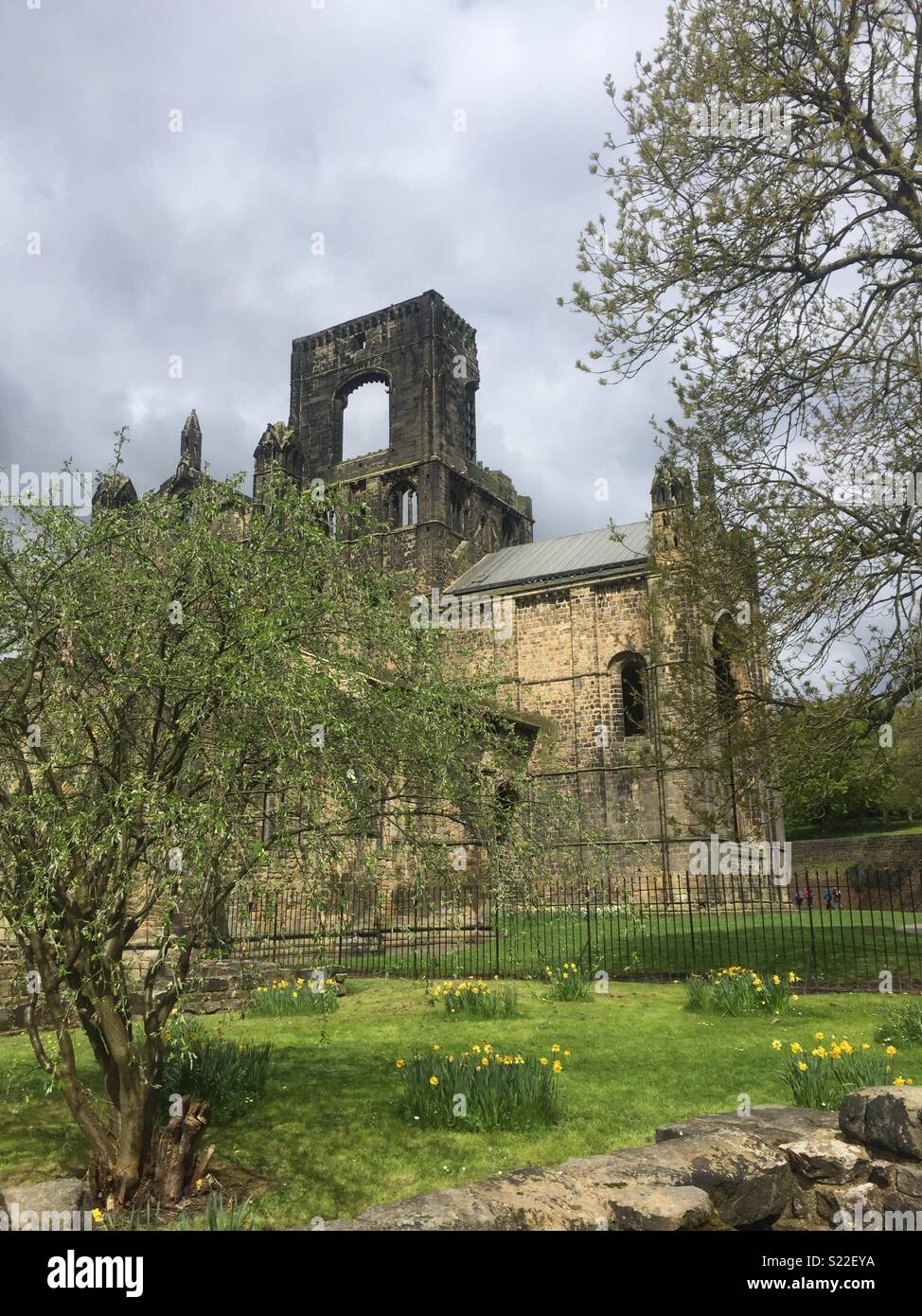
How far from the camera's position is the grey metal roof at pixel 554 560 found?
3219 centimetres

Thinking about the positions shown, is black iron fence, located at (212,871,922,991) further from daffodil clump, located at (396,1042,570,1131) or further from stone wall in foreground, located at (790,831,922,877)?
stone wall in foreground, located at (790,831,922,877)

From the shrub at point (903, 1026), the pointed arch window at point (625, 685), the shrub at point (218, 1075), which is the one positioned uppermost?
the pointed arch window at point (625, 685)

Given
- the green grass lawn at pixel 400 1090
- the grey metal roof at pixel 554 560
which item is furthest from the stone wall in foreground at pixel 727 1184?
the grey metal roof at pixel 554 560

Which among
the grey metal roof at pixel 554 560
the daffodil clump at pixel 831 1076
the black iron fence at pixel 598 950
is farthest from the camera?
the grey metal roof at pixel 554 560

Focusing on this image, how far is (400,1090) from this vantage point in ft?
24.3

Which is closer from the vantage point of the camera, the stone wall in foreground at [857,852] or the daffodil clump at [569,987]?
the daffodil clump at [569,987]

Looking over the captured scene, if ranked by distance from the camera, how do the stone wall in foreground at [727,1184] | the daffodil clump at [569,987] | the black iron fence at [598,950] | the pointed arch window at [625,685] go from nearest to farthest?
the stone wall in foreground at [727,1184], the daffodil clump at [569,987], the black iron fence at [598,950], the pointed arch window at [625,685]

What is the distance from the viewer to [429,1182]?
5508mm

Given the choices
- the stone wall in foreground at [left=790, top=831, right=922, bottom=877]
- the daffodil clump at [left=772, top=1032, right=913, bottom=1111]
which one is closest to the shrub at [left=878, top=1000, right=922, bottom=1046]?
the daffodil clump at [left=772, top=1032, right=913, bottom=1111]

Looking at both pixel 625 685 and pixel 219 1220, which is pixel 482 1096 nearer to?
pixel 219 1220

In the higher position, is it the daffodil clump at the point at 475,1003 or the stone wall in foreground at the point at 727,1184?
the stone wall in foreground at the point at 727,1184

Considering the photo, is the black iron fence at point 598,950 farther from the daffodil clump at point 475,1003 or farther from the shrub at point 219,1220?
the shrub at point 219,1220

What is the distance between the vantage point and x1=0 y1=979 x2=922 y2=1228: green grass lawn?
5.68 m

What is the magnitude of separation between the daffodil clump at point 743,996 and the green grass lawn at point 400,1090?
23 cm
